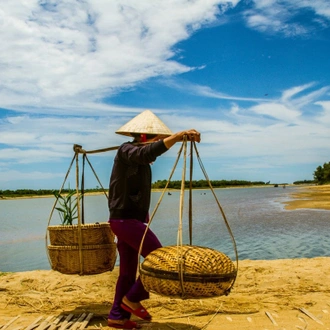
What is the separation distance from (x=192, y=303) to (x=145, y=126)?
6.45 feet

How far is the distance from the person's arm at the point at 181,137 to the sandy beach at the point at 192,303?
162 centimetres

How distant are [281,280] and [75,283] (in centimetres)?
246

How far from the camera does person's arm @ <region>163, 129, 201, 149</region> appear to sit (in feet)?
9.66

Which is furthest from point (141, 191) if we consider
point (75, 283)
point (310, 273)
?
point (310, 273)

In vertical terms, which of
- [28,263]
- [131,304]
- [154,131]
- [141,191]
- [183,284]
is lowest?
[28,263]

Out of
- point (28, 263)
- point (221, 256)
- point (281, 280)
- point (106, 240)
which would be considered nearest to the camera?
point (221, 256)

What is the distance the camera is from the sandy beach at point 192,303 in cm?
375

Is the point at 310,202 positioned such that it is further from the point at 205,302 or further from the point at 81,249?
the point at 81,249

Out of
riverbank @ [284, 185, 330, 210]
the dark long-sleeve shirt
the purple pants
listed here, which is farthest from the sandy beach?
riverbank @ [284, 185, 330, 210]

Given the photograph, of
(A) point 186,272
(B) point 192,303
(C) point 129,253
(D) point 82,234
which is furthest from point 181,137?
(B) point 192,303

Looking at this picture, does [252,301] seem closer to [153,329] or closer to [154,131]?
[153,329]

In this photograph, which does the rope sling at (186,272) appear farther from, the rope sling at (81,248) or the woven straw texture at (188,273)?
the rope sling at (81,248)

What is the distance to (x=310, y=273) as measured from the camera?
5.55m

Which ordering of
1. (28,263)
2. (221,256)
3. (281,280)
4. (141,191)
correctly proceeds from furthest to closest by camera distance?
(28,263), (281,280), (141,191), (221,256)
